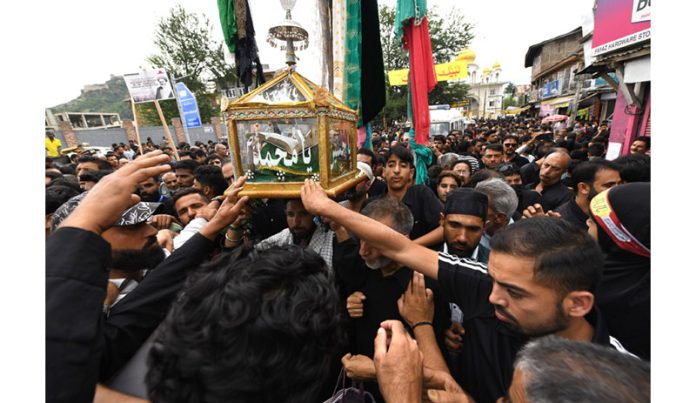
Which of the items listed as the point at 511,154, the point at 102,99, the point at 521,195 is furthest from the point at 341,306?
the point at 102,99

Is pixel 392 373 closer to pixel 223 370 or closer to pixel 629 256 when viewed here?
pixel 223 370

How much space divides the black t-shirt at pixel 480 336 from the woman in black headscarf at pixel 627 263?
596mm

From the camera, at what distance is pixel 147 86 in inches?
304

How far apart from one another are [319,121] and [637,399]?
5.45 feet

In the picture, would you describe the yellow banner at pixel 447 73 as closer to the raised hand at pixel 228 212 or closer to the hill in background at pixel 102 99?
the raised hand at pixel 228 212

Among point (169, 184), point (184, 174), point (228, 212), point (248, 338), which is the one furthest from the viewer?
point (169, 184)

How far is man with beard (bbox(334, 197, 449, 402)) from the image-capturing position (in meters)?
1.91

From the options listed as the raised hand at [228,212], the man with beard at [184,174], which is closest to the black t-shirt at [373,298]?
the raised hand at [228,212]

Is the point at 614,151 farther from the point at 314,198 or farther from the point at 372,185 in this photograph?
the point at 314,198

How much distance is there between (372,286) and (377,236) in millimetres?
416

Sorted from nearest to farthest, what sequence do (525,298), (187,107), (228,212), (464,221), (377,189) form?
(525,298) < (228,212) < (464,221) < (377,189) < (187,107)

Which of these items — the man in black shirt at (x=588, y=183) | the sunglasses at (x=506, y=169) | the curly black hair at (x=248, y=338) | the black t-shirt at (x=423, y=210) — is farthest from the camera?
the sunglasses at (x=506, y=169)

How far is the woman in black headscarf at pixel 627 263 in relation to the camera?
170 cm

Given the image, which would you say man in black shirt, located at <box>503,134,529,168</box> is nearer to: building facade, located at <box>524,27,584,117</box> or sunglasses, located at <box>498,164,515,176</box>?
sunglasses, located at <box>498,164,515,176</box>
